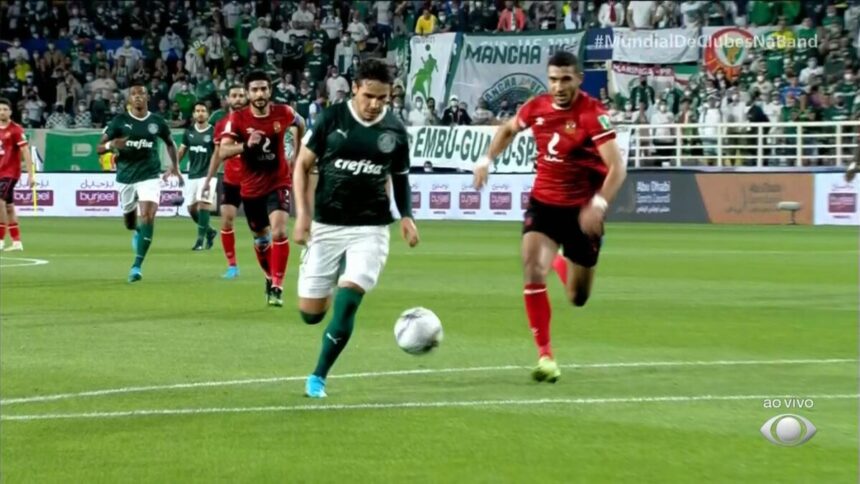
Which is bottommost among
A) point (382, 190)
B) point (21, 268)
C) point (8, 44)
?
point (21, 268)

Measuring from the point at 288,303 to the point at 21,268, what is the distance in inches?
268

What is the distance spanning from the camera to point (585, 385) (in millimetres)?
10211

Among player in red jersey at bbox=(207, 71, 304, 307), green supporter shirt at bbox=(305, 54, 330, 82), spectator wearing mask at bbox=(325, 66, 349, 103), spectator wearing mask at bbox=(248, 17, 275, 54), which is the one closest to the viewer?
player in red jersey at bbox=(207, 71, 304, 307)

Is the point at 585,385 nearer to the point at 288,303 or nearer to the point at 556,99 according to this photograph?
the point at 556,99

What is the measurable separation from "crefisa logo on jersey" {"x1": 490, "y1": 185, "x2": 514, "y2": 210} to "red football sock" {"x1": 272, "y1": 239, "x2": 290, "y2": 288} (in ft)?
68.7

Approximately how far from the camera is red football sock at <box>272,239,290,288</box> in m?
16.1

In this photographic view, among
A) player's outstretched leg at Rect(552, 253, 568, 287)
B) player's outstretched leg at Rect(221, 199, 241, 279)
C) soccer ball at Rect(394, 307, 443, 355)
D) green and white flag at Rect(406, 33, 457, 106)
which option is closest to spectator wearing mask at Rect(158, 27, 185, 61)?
green and white flag at Rect(406, 33, 457, 106)

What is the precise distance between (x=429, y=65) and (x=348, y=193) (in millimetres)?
30459

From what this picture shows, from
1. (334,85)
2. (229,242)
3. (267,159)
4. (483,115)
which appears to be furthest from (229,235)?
(334,85)

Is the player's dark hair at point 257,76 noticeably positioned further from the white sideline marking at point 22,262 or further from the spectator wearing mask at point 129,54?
the spectator wearing mask at point 129,54

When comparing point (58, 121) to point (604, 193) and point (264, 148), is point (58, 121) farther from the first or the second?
point (604, 193)

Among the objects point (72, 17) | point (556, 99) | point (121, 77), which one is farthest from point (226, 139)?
point (72, 17)

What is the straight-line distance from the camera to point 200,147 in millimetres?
27844

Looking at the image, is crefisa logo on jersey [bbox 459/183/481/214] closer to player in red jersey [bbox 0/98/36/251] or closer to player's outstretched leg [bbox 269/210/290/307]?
player in red jersey [bbox 0/98/36/251]
